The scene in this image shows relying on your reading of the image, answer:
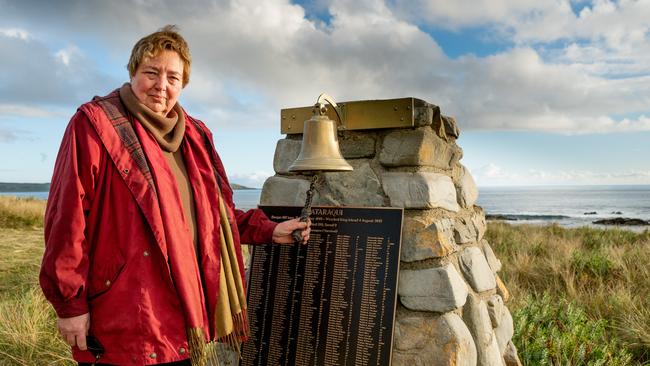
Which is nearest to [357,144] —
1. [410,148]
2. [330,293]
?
[410,148]

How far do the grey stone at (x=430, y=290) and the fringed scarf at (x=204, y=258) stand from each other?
92 cm

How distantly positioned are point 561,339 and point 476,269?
1.47 metres

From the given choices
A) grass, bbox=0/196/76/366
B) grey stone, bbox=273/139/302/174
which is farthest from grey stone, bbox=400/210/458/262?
grass, bbox=0/196/76/366

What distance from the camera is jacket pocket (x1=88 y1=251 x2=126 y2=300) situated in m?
1.96

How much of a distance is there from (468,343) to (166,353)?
167 cm

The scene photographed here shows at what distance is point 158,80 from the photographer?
2145 mm

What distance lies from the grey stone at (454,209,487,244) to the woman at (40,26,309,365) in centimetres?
162

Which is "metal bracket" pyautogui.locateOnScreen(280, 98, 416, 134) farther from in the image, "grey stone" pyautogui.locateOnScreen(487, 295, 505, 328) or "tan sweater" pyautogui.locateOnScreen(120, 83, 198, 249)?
"grey stone" pyautogui.locateOnScreen(487, 295, 505, 328)

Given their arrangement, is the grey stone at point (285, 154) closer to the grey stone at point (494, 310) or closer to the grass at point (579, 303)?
the grey stone at point (494, 310)

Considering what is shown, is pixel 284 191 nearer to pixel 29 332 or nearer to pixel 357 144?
pixel 357 144

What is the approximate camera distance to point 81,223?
1896 millimetres

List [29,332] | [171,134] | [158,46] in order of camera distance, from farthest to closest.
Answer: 1. [29,332]
2. [171,134]
3. [158,46]

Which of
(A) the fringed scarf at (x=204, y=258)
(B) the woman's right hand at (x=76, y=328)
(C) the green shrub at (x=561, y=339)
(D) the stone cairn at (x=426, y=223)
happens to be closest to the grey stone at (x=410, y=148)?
(D) the stone cairn at (x=426, y=223)

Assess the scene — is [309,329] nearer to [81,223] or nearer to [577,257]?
[81,223]
